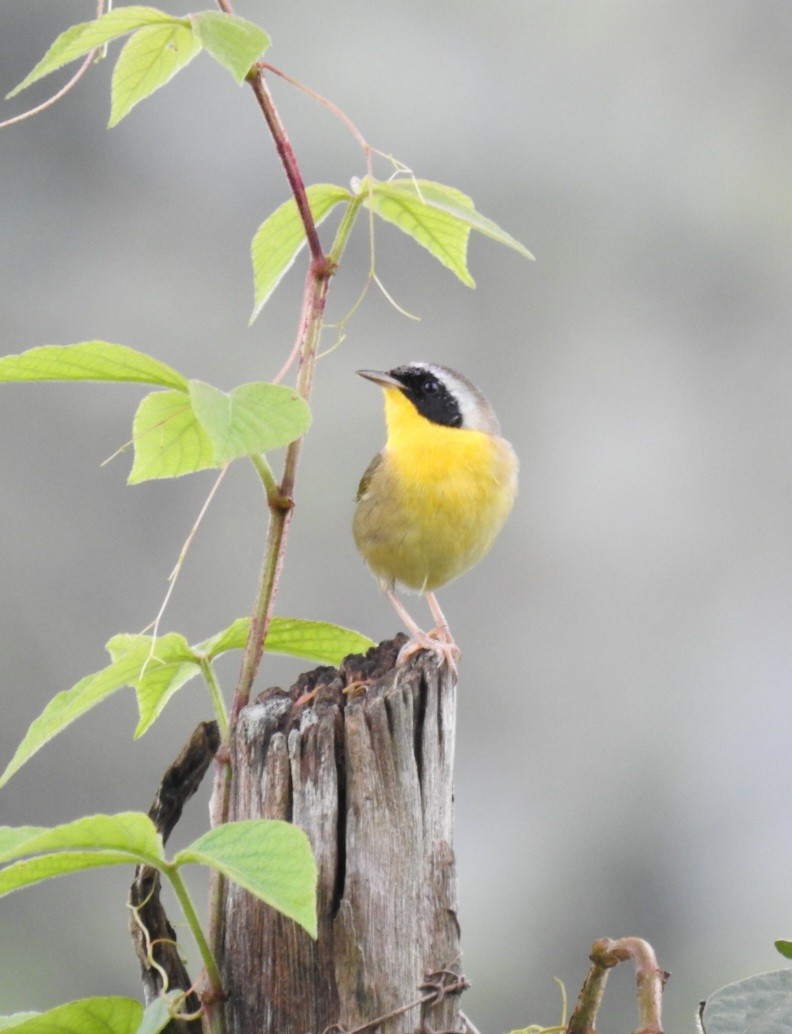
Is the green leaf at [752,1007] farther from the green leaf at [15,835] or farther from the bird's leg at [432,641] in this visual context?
the green leaf at [15,835]

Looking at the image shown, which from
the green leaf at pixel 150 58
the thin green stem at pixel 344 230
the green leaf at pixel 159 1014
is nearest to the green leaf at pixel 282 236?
the thin green stem at pixel 344 230

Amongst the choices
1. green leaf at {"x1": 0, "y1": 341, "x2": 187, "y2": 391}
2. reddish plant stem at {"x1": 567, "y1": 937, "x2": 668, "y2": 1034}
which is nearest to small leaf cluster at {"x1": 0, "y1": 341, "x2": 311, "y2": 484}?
green leaf at {"x1": 0, "y1": 341, "x2": 187, "y2": 391}

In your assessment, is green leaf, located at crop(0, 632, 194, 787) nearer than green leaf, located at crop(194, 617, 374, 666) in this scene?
Yes

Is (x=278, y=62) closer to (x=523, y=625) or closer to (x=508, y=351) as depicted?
(x=508, y=351)

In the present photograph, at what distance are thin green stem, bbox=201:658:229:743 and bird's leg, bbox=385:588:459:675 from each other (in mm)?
220

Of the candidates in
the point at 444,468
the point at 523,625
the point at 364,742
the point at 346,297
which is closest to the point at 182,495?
the point at 346,297

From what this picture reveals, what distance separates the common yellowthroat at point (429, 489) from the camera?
2354 mm

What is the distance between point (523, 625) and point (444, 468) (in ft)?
12.3

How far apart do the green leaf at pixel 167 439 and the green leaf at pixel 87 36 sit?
31cm

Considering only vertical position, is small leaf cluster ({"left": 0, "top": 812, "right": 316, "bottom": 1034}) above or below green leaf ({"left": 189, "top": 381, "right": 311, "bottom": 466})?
below

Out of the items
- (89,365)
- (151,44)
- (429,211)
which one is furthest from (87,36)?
(429,211)

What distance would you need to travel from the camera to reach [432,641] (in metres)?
1.61

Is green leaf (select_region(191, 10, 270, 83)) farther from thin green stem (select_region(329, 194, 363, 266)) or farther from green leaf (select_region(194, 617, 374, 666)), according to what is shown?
green leaf (select_region(194, 617, 374, 666))

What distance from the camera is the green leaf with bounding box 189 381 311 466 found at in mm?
1015
